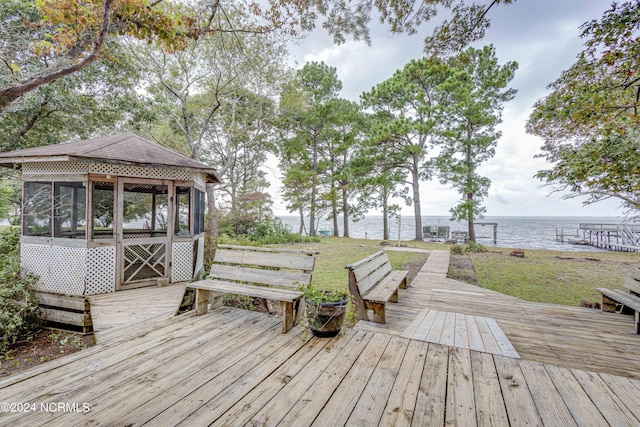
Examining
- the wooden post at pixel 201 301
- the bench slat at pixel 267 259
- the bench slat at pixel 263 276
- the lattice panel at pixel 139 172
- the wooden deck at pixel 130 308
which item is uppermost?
the lattice panel at pixel 139 172

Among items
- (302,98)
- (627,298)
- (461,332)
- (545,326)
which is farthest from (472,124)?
(461,332)

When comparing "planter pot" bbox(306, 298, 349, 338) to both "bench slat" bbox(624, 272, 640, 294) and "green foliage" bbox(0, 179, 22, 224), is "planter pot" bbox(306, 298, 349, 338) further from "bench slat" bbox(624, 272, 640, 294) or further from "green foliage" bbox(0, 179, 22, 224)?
"green foliage" bbox(0, 179, 22, 224)

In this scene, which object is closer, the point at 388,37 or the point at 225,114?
the point at 388,37

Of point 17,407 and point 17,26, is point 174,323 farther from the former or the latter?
point 17,26

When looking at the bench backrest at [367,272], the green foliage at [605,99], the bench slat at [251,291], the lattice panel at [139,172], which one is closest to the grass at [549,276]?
the green foliage at [605,99]

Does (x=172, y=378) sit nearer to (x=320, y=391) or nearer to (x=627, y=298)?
(x=320, y=391)

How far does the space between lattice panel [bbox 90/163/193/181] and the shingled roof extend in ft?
0.76

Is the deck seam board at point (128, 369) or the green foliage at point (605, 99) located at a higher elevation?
the green foliage at point (605, 99)

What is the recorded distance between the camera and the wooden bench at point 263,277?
10.4 feet

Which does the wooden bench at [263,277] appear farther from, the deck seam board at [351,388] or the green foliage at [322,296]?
the deck seam board at [351,388]

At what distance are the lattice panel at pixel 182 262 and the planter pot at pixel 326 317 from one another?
432 centimetres

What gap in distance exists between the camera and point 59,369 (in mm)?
2234

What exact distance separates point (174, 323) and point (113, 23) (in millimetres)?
4862

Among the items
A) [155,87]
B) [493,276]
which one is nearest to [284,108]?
[155,87]
